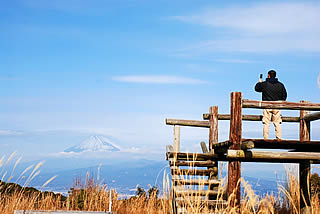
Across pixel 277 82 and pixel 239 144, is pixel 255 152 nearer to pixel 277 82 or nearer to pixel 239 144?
pixel 239 144

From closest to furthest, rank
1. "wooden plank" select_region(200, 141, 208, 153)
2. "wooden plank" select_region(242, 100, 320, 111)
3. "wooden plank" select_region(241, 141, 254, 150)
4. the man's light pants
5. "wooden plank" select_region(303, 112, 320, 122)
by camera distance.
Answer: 1. "wooden plank" select_region(241, 141, 254, 150)
2. "wooden plank" select_region(242, 100, 320, 111)
3. the man's light pants
4. "wooden plank" select_region(303, 112, 320, 122)
5. "wooden plank" select_region(200, 141, 208, 153)

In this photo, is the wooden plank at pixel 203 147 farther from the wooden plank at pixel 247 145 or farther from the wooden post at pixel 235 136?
the wooden plank at pixel 247 145

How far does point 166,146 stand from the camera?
1223 centimetres

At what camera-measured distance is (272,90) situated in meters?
10.7

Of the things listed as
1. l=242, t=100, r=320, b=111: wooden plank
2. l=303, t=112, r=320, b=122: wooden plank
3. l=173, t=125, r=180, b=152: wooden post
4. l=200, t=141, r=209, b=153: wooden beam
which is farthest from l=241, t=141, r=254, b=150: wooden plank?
l=200, t=141, r=209, b=153: wooden beam

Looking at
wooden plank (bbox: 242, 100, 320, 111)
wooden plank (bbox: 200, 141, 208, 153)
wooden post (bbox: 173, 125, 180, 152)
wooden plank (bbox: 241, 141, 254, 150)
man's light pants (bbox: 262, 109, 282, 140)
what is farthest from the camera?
wooden plank (bbox: 200, 141, 208, 153)

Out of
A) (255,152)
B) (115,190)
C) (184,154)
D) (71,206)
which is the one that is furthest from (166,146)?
(255,152)

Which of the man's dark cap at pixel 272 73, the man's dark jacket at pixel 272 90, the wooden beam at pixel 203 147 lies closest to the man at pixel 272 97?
the man's dark jacket at pixel 272 90

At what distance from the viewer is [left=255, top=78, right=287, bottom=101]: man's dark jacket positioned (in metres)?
10.7

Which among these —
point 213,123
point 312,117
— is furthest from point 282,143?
point 213,123

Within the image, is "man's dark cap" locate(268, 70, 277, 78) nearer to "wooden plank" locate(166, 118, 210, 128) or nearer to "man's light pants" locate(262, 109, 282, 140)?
"man's light pants" locate(262, 109, 282, 140)

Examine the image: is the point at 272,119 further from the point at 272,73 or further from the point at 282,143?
the point at 282,143

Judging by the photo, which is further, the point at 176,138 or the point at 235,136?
the point at 176,138

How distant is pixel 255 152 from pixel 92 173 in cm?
431
